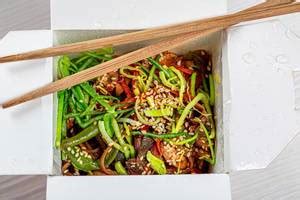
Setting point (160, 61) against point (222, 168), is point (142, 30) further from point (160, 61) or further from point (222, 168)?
point (222, 168)

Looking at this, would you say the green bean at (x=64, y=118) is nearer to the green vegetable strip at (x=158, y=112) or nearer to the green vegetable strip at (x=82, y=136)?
the green vegetable strip at (x=82, y=136)

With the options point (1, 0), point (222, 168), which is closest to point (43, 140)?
point (222, 168)

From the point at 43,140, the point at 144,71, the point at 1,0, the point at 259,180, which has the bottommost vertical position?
the point at 259,180

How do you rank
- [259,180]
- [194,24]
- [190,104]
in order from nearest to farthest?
[194,24]
[190,104]
[259,180]

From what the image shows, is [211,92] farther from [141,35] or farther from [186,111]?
[141,35]

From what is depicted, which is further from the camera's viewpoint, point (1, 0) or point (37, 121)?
point (1, 0)

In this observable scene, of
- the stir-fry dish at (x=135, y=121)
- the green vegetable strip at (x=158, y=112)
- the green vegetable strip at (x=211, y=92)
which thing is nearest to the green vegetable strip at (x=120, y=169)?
the stir-fry dish at (x=135, y=121)

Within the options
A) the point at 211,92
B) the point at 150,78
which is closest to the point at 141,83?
the point at 150,78

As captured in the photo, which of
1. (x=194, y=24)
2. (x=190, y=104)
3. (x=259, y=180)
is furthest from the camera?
(x=259, y=180)
